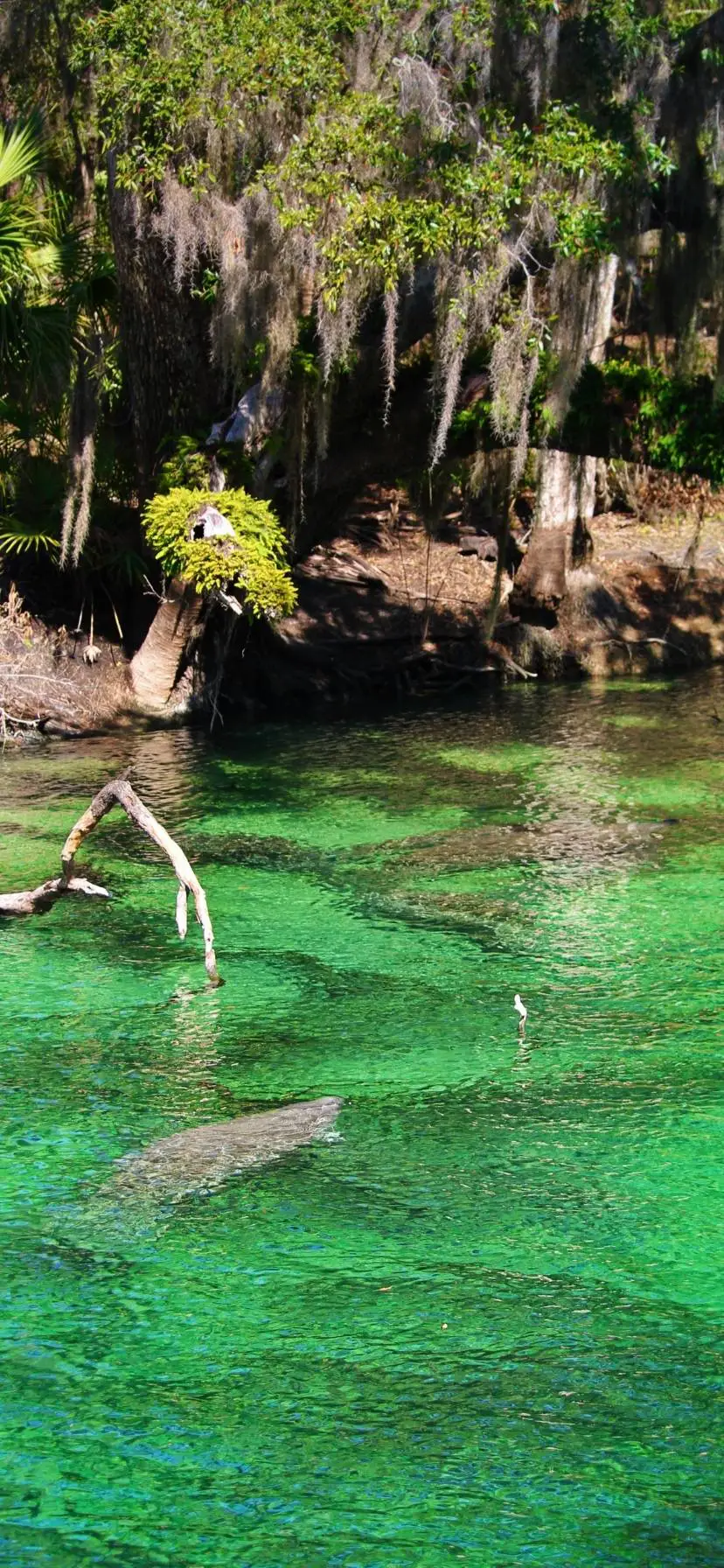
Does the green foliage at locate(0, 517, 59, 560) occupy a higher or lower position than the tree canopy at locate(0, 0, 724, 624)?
lower

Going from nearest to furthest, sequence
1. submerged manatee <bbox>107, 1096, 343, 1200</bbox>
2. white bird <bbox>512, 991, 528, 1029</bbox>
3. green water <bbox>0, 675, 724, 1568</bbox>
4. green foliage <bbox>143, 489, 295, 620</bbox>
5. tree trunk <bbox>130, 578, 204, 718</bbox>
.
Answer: green water <bbox>0, 675, 724, 1568</bbox>, submerged manatee <bbox>107, 1096, 343, 1200</bbox>, white bird <bbox>512, 991, 528, 1029</bbox>, green foliage <bbox>143, 489, 295, 620</bbox>, tree trunk <bbox>130, 578, 204, 718</bbox>

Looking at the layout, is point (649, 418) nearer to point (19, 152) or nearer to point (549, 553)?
point (549, 553)

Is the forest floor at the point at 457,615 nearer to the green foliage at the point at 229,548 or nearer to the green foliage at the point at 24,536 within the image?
the green foliage at the point at 24,536

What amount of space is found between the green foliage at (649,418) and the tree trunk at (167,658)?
3.50 metres

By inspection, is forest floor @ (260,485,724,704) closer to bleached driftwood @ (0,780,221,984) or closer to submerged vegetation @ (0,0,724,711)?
submerged vegetation @ (0,0,724,711)

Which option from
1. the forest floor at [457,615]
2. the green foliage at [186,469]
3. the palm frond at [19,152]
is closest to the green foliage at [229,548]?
the green foliage at [186,469]

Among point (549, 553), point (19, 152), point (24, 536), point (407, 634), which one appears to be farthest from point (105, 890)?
point (549, 553)

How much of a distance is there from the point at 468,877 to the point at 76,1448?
5498 millimetres

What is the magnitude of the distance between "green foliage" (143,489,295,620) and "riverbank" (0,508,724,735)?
5.31 feet

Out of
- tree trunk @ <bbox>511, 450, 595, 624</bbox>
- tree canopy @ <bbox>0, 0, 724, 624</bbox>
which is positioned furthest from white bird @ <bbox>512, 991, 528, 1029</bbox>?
tree trunk @ <bbox>511, 450, 595, 624</bbox>

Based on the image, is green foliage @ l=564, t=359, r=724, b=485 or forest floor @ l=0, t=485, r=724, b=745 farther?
forest floor @ l=0, t=485, r=724, b=745

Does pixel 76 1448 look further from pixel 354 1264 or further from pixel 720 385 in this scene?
pixel 720 385

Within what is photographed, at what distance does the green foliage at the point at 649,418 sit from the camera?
14172mm

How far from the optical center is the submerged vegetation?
39.9 ft
